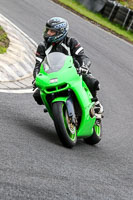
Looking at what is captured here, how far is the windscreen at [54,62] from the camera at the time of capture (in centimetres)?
719

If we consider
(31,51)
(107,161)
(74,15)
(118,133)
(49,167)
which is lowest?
(74,15)

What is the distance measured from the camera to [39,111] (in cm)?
955

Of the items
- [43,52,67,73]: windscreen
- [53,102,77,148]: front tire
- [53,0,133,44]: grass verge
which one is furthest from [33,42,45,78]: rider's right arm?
[53,0,133,44]: grass verge

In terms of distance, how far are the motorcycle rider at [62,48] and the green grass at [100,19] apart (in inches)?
601

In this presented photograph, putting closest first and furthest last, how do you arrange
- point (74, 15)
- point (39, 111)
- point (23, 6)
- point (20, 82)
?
point (39, 111) < point (20, 82) < point (23, 6) < point (74, 15)

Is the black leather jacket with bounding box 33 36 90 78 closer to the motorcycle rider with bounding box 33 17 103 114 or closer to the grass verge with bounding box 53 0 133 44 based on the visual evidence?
the motorcycle rider with bounding box 33 17 103 114

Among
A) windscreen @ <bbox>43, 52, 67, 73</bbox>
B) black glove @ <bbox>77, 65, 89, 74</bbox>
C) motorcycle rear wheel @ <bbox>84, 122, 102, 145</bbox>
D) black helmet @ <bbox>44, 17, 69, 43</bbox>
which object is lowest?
motorcycle rear wheel @ <bbox>84, 122, 102, 145</bbox>

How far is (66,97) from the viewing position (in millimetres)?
6957

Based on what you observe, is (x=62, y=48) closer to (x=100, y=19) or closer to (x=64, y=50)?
(x=64, y=50)

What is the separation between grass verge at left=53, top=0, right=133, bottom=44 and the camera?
932 inches

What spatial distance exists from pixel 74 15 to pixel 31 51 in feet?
32.5

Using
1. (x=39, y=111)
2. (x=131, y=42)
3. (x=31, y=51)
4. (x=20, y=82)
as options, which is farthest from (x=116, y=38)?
(x=39, y=111)

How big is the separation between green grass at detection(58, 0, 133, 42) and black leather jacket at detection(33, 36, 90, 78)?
15.2m

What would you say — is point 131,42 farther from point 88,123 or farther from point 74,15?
point 88,123
